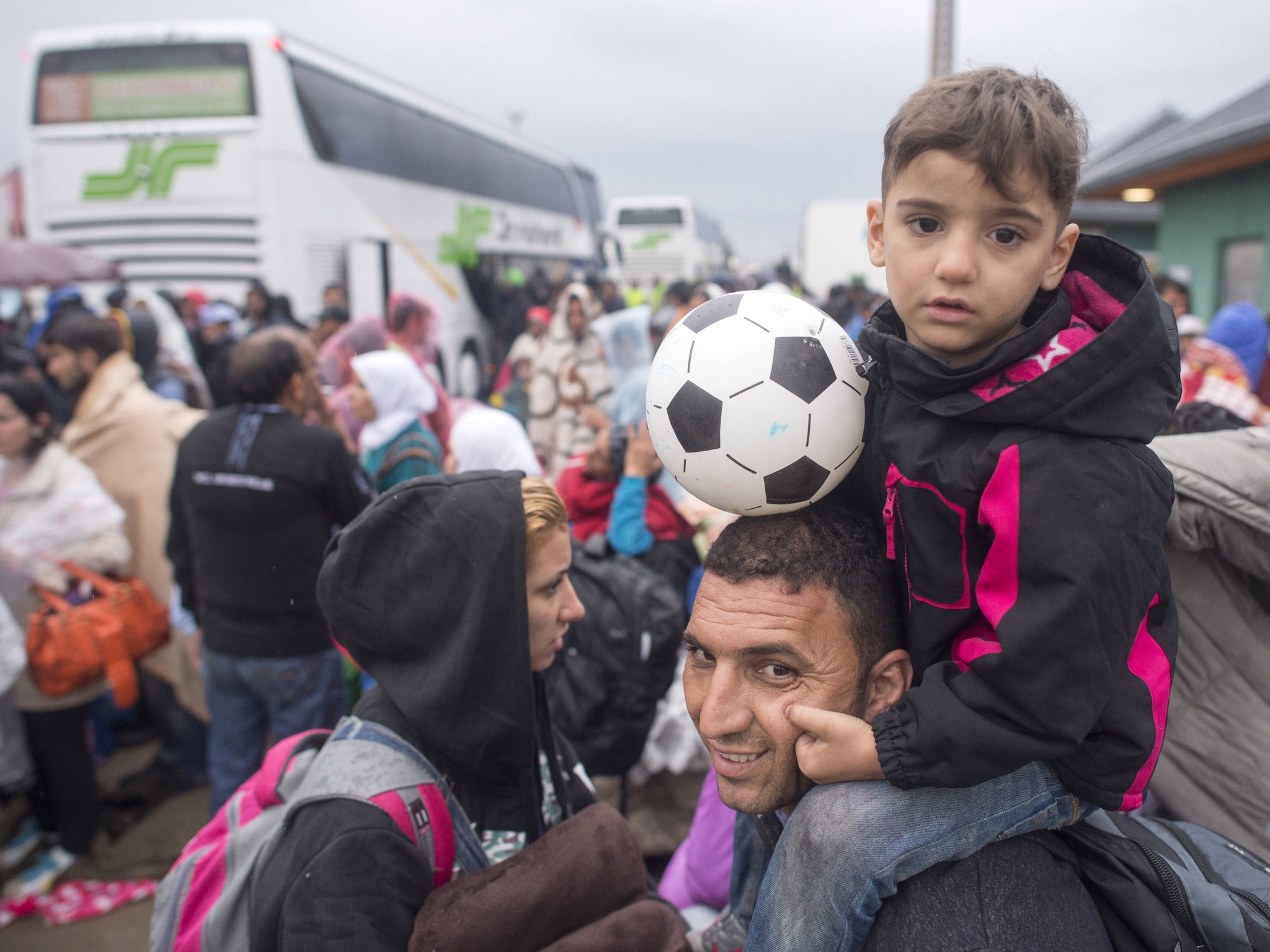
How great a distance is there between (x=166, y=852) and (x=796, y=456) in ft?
15.2

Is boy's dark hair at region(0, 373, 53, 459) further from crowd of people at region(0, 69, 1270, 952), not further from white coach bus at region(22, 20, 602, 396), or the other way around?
white coach bus at region(22, 20, 602, 396)

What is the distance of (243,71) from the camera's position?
1010 cm

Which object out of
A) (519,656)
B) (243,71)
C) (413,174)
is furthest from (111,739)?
(413,174)

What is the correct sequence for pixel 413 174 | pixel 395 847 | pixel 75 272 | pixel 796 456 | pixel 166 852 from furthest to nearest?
pixel 413 174
pixel 75 272
pixel 166 852
pixel 395 847
pixel 796 456

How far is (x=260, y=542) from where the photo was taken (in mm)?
3662

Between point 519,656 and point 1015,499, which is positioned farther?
point 519,656

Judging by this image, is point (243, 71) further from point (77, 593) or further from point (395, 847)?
Answer: point (395, 847)

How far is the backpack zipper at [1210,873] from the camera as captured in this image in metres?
1.54

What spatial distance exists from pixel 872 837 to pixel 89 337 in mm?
5300

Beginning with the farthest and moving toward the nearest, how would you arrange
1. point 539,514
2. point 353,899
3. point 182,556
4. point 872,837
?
point 182,556 → point 539,514 → point 353,899 → point 872,837

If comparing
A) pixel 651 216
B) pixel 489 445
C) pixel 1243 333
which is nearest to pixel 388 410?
pixel 489 445

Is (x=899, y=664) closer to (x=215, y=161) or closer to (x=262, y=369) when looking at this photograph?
(x=262, y=369)

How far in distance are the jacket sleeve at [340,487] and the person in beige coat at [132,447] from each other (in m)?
1.64

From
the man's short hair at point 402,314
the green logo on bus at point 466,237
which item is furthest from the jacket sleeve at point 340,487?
the green logo on bus at point 466,237
